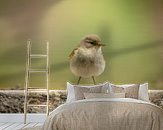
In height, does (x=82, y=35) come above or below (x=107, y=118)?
above

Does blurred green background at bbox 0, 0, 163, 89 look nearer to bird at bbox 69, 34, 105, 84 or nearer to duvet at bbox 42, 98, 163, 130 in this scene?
bird at bbox 69, 34, 105, 84

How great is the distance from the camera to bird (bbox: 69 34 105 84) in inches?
229

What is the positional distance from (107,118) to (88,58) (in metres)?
2.36

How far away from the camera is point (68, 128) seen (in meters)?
3.55

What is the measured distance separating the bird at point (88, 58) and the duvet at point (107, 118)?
213cm

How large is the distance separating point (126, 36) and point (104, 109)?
2.57 metres

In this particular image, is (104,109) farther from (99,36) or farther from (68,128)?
(99,36)

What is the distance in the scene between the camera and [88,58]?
580 centimetres

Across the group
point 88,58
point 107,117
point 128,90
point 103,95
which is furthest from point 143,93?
point 107,117

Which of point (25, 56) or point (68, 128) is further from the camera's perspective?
point (25, 56)

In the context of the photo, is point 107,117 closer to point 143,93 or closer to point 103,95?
point 103,95

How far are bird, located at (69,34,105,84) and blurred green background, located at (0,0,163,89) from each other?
8cm

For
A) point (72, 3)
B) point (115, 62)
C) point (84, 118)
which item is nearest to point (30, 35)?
point (72, 3)

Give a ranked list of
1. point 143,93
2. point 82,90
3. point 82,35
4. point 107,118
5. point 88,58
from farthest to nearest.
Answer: point 82,35, point 88,58, point 143,93, point 82,90, point 107,118
